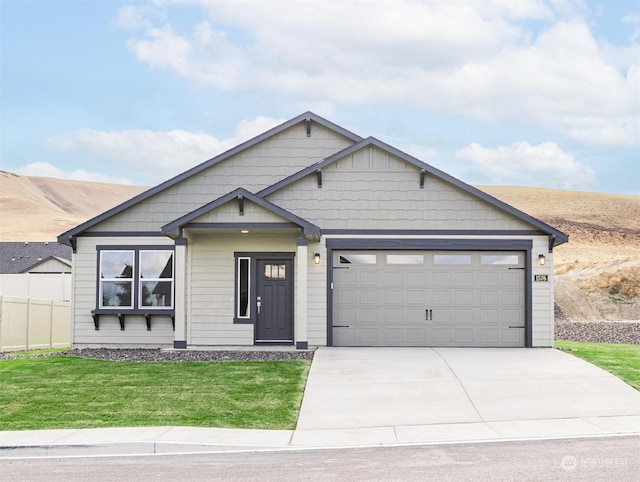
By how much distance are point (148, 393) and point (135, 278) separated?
6.80 m

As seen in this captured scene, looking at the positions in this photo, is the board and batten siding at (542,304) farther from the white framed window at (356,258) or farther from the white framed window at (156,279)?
the white framed window at (156,279)

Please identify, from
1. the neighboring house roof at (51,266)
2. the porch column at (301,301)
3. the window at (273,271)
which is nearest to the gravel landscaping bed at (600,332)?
the porch column at (301,301)

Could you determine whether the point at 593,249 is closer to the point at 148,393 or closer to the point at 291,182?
the point at 291,182

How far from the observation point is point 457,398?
12.3 m

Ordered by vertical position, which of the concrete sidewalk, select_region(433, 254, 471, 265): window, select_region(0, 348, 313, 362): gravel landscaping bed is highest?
select_region(433, 254, 471, 265): window

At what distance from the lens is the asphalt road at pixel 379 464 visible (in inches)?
295

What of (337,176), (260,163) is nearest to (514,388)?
(337,176)

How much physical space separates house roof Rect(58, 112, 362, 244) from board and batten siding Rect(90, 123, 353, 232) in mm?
173

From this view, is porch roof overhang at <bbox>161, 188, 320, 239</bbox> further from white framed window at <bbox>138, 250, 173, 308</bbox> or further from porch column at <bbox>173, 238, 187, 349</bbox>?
white framed window at <bbox>138, 250, 173, 308</bbox>

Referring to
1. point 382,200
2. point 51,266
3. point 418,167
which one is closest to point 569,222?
point 51,266

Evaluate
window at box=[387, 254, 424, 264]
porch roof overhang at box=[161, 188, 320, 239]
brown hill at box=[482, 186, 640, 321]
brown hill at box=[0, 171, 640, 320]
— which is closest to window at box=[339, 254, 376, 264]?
window at box=[387, 254, 424, 264]

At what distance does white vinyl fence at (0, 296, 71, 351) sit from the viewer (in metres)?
22.3

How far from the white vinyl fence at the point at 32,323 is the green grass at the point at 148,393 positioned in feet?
20.9

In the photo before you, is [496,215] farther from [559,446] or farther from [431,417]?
[559,446]
